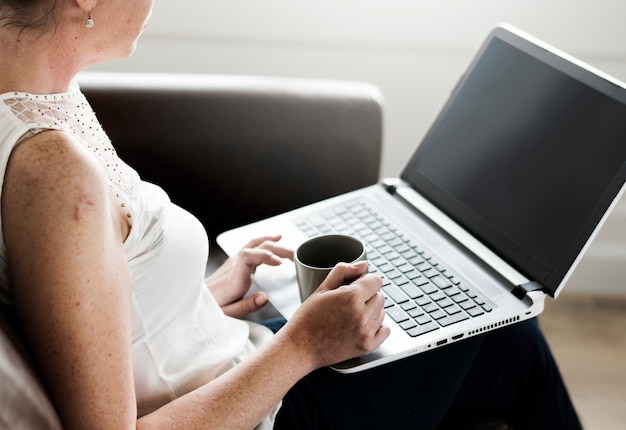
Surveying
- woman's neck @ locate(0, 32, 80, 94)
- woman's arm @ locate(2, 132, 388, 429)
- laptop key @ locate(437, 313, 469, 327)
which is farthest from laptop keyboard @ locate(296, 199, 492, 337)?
woman's neck @ locate(0, 32, 80, 94)

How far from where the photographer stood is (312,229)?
3.84ft

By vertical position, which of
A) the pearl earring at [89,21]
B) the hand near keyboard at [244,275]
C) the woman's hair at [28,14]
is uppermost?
the pearl earring at [89,21]

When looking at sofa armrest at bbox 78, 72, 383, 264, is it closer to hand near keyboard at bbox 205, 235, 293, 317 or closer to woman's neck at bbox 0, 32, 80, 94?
hand near keyboard at bbox 205, 235, 293, 317

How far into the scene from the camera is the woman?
0.69 metres

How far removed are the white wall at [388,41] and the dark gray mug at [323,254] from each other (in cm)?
97

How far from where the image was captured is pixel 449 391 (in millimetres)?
1021

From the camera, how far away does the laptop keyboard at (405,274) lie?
951 millimetres

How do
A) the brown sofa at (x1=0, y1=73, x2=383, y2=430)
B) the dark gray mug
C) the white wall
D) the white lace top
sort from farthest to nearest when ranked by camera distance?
the white wall < the brown sofa at (x1=0, y1=73, x2=383, y2=430) < the dark gray mug < the white lace top

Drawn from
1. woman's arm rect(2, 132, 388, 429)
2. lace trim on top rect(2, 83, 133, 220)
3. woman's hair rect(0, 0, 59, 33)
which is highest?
woman's hair rect(0, 0, 59, 33)

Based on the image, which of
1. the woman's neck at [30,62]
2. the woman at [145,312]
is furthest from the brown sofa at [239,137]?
the woman's neck at [30,62]

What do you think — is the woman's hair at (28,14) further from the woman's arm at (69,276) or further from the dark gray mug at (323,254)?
the dark gray mug at (323,254)

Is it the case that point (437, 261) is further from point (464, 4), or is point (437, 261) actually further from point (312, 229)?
point (464, 4)

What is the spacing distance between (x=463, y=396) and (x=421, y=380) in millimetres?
123

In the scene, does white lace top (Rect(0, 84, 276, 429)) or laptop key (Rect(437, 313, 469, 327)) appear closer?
white lace top (Rect(0, 84, 276, 429))
